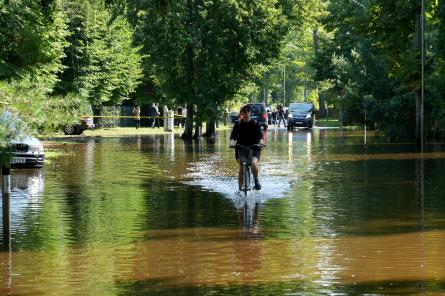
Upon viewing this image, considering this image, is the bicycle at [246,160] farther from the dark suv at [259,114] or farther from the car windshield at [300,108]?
the car windshield at [300,108]

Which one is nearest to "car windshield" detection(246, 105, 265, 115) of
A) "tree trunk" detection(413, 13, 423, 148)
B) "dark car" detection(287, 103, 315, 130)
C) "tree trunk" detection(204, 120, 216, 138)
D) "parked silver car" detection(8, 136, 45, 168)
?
"dark car" detection(287, 103, 315, 130)

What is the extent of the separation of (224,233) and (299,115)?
2493 inches

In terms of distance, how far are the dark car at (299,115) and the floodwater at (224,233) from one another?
162 feet

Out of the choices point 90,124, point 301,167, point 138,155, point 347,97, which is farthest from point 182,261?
point 90,124

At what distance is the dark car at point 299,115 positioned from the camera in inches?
3022

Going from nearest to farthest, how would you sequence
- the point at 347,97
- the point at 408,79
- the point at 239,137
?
the point at 239,137 < the point at 408,79 < the point at 347,97

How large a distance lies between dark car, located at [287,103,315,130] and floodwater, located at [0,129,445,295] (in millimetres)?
49231

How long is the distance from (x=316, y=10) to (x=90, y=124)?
16141mm

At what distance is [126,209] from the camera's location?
17266 mm

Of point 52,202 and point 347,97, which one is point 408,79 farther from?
point 52,202

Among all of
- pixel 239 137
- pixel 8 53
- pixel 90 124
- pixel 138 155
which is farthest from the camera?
pixel 90 124

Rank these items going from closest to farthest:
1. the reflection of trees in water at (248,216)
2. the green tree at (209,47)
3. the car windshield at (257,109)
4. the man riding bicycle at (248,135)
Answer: the reflection of trees in water at (248,216), the man riding bicycle at (248,135), the green tree at (209,47), the car windshield at (257,109)

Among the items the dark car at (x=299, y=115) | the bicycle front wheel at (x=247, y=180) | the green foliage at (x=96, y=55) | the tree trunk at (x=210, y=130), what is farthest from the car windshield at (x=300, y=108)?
the bicycle front wheel at (x=247, y=180)

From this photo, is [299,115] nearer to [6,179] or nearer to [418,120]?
[418,120]
